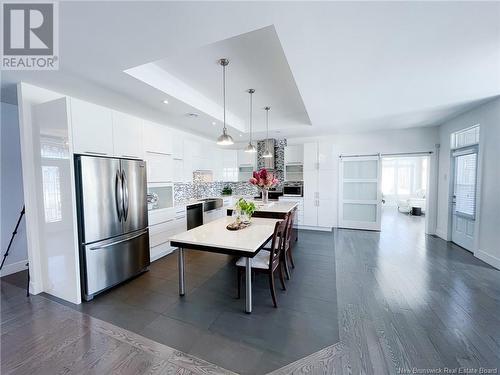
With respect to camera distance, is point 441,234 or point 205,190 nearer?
point 441,234

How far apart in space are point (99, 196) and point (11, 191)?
212cm

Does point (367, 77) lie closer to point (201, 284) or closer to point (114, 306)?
point (201, 284)

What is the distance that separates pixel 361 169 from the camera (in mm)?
5777

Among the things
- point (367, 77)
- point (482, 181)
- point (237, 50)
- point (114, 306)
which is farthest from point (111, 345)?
point (482, 181)

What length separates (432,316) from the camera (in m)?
2.14

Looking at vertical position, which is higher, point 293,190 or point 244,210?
point 293,190

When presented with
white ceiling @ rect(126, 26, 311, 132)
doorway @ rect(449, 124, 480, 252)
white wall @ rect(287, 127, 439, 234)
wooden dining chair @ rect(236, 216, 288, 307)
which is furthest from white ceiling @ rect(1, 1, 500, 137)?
wooden dining chair @ rect(236, 216, 288, 307)

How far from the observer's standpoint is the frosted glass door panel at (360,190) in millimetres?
5666

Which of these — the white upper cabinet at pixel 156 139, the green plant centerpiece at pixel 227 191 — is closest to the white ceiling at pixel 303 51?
the white upper cabinet at pixel 156 139

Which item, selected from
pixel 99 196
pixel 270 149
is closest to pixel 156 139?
pixel 99 196

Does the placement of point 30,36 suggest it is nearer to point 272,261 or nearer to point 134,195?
point 134,195

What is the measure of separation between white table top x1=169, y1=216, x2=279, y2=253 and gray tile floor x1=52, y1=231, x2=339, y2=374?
77 cm

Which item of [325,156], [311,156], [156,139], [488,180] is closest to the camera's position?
[488,180]

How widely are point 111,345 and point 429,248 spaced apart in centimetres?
541
